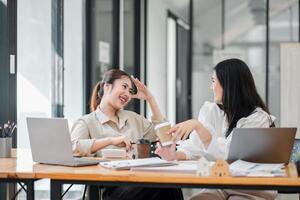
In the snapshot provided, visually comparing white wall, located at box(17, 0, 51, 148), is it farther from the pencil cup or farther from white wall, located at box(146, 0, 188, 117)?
white wall, located at box(146, 0, 188, 117)

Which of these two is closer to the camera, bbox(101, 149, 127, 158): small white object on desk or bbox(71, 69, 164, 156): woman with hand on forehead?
bbox(101, 149, 127, 158): small white object on desk

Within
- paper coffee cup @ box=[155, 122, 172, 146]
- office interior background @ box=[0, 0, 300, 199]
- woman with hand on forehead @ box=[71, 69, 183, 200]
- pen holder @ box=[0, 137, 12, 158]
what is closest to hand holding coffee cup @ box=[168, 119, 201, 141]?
paper coffee cup @ box=[155, 122, 172, 146]

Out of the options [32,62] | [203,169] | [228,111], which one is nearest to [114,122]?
[228,111]

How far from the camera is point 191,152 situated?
2.78 m

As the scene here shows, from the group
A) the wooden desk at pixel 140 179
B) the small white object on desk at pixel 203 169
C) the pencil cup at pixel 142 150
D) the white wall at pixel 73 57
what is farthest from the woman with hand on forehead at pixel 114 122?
the white wall at pixel 73 57

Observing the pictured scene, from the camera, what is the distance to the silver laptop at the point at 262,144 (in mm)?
2252

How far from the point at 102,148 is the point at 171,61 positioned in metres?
5.73

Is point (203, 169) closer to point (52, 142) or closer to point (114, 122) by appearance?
point (52, 142)

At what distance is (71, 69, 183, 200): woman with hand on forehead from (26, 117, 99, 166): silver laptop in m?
0.38

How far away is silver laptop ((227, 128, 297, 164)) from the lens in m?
2.25

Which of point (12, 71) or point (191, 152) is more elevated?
point (12, 71)

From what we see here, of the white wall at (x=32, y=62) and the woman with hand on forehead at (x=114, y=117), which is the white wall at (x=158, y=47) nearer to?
the white wall at (x=32, y=62)

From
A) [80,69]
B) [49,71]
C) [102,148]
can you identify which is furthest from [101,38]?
[102,148]

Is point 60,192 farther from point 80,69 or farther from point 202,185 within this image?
point 80,69
